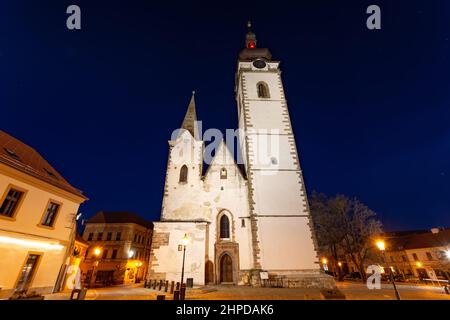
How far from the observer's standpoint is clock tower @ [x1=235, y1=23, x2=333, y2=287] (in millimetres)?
17609

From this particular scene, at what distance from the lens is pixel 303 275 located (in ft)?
56.1

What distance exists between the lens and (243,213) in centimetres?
2012

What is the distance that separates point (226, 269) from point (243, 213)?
16.2 feet

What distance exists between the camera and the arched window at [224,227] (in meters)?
19.6

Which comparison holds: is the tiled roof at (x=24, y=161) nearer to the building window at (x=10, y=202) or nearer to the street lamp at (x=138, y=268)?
the building window at (x=10, y=202)

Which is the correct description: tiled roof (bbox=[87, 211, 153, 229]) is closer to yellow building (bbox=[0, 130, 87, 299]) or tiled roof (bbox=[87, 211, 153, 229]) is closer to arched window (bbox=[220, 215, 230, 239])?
arched window (bbox=[220, 215, 230, 239])

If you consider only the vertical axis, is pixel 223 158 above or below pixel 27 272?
above

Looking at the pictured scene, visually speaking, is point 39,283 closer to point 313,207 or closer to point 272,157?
point 272,157

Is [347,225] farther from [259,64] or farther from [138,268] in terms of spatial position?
[138,268]

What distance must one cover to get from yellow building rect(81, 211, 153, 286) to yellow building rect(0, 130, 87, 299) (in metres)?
21.5

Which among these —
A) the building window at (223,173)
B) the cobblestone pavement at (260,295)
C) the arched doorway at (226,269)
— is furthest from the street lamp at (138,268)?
→ the building window at (223,173)

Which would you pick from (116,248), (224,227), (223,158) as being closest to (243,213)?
(224,227)
